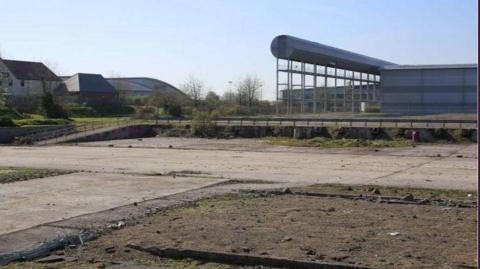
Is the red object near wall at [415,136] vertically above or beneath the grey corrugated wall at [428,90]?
beneath

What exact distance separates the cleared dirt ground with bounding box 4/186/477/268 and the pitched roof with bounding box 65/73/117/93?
345ft

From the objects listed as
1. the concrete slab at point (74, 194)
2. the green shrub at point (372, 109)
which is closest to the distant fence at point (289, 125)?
the concrete slab at point (74, 194)

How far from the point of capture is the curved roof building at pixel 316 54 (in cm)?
8438

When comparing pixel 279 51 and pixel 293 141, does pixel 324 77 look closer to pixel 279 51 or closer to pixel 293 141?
pixel 279 51

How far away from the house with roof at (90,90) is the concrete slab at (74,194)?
9104cm

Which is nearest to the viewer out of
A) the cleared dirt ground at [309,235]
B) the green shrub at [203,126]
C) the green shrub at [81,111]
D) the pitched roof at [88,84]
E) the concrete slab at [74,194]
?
the cleared dirt ground at [309,235]

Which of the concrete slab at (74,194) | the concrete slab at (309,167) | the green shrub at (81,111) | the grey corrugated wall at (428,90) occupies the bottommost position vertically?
the concrete slab at (309,167)

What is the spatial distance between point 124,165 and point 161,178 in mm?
6925

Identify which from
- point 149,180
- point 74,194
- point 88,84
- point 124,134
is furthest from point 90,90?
point 74,194

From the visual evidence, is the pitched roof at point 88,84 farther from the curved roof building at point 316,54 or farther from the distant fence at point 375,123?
the distant fence at point 375,123

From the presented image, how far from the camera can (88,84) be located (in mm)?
116688

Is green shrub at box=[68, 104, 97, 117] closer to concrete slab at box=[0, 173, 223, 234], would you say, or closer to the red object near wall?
the red object near wall

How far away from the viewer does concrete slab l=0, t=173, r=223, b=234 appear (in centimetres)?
1269

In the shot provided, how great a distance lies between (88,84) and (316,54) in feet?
149
